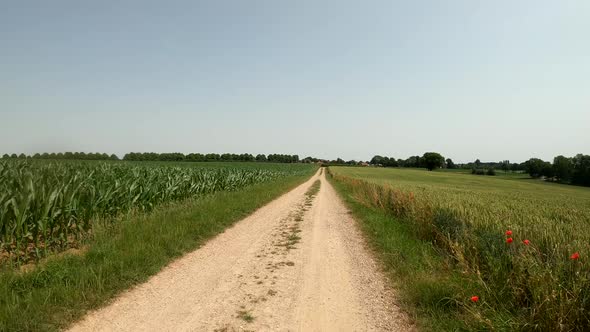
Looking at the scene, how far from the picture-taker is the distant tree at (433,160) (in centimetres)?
13125

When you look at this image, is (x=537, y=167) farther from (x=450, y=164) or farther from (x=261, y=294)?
(x=261, y=294)

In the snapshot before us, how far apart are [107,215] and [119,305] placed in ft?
16.8

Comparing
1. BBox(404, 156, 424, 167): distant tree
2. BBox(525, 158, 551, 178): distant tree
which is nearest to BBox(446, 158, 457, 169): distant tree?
BBox(404, 156, 424, 167): distant tree

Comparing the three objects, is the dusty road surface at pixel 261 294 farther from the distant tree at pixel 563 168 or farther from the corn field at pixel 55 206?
the distant tree at pixel 563 168

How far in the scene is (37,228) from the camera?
6145 mm

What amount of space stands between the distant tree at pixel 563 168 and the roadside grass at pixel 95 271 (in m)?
98.1

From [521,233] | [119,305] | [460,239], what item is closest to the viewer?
[119,305]

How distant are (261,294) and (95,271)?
2.84m

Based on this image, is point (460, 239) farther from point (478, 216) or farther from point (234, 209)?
point (234, 209)

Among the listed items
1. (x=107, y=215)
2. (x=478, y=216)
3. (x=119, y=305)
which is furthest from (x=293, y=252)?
(x=107, y=215)

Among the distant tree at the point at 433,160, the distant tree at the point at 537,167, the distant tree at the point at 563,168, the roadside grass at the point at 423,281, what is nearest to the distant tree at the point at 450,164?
the distant tree at the point at 433,160

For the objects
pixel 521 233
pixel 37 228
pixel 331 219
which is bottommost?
pixel 331 219

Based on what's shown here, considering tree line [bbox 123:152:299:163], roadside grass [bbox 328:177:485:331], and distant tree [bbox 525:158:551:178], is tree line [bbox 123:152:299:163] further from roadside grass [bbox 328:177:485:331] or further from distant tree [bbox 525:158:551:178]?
distant tree [bbox 525:158:551:178]

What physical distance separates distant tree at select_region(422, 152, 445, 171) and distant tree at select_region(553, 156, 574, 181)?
159 ft
